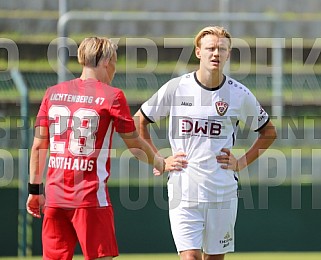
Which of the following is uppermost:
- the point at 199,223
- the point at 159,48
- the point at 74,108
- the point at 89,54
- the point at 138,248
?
the point at 159,48

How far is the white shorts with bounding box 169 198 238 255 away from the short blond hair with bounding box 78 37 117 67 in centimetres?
116

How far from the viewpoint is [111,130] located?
5.04 m

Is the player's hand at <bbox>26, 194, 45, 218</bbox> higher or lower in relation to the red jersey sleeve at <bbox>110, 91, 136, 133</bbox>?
lower

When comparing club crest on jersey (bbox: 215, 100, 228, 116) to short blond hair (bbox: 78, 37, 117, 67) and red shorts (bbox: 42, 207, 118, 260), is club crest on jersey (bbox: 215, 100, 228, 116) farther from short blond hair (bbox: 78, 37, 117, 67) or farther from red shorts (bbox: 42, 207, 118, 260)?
red shorts (bbox: 42, 207, 118, 260)

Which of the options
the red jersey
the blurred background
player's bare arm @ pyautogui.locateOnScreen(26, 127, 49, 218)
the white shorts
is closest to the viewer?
the red jersey

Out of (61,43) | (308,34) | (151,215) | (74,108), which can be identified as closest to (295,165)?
(151,215)

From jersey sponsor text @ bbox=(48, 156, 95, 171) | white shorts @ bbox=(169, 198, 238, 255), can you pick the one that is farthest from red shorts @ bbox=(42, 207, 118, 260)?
white shorts @ bbox=(169, 198, 238, 255)

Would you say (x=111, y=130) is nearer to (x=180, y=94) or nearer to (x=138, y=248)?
(x=180, y=94)

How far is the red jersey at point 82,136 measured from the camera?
4.95m

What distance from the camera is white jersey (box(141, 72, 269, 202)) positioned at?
5.53m

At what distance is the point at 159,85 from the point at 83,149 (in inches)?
202

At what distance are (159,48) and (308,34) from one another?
2.22 metres

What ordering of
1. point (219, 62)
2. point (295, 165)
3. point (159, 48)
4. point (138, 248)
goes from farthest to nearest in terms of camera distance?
point (159, 48) < point (295, 165) < point (138, 248) < point (219, 62)

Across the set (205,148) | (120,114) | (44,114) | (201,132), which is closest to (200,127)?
(201,132)
